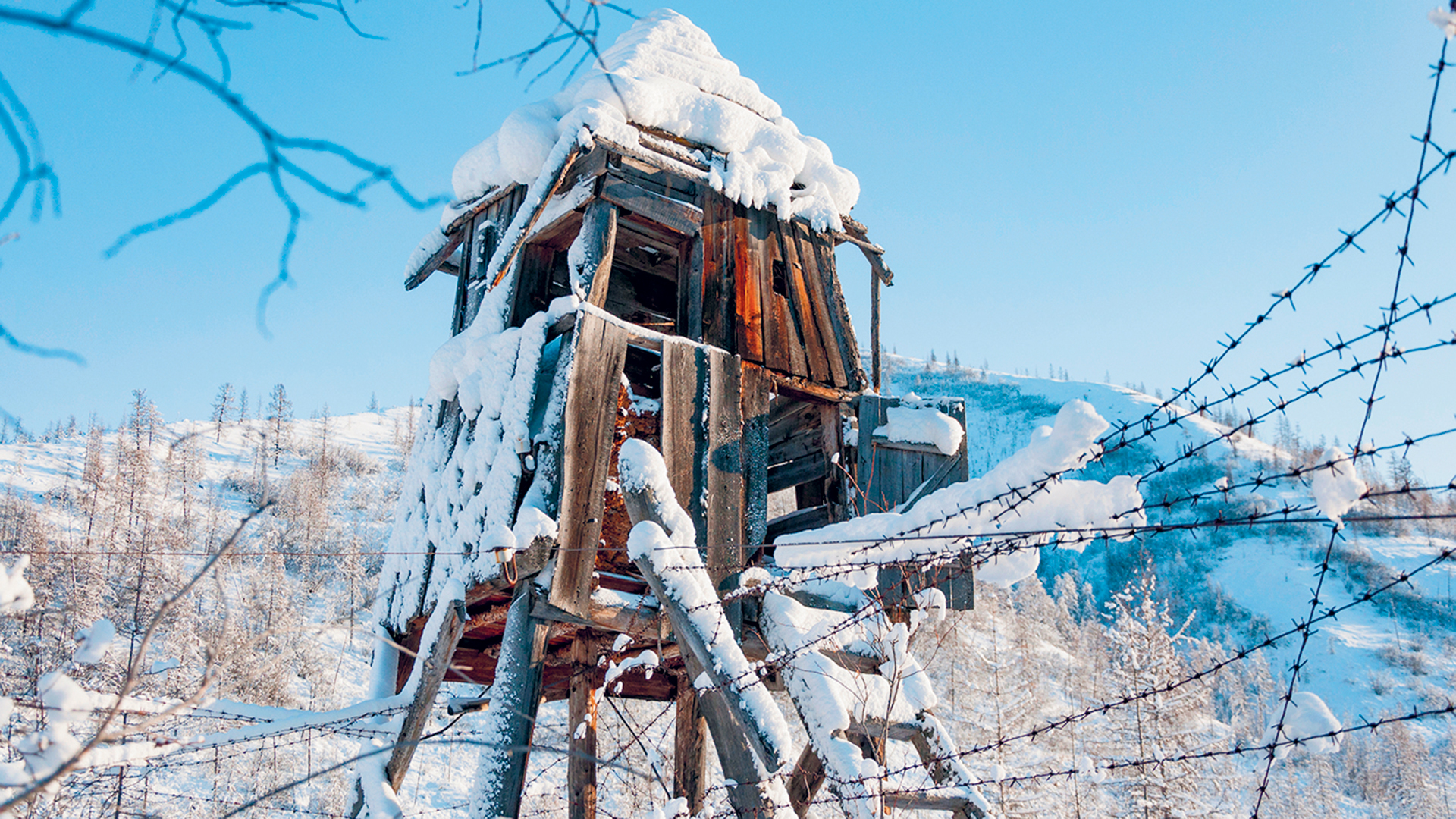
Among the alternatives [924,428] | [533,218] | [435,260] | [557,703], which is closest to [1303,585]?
[557,703]

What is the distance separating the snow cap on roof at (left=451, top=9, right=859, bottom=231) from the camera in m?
8.24

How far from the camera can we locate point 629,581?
26.1ft

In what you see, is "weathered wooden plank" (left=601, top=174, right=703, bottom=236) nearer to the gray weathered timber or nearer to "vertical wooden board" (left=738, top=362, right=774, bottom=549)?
"vertical wooden board" (left=738, top=362, right=774, bottom=549)

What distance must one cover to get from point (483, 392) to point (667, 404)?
163 cm

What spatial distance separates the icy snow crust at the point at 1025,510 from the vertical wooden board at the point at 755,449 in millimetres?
2936

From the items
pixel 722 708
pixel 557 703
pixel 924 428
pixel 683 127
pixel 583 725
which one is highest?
pixel 683 127

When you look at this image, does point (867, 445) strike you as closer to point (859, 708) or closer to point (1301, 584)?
point (859, 708)

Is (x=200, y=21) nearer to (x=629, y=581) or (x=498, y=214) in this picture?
(x=629, y=581)

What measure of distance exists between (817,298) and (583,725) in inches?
186

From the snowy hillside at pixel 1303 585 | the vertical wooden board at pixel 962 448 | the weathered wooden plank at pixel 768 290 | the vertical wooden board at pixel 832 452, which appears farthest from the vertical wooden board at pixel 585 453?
the snowy hillside at pixel 1303 585

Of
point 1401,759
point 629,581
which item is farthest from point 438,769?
point 1401,759

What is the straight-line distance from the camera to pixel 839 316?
30.1 ft

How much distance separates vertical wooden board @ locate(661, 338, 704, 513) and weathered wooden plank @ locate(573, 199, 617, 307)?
757 mm

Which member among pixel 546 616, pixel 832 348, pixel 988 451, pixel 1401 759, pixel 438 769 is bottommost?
pixel 1401 759
